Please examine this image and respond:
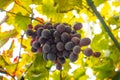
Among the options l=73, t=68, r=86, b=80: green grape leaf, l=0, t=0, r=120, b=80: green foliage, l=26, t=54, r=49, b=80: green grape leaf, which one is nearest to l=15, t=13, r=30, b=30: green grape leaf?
l=0, t=0, r=120, b=80: green foliage

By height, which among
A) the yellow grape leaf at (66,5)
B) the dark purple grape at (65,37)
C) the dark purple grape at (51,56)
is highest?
the yellow grape leaf at (66,5)

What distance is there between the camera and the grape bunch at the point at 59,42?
73cm

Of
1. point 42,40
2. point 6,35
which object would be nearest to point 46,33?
point 42,40

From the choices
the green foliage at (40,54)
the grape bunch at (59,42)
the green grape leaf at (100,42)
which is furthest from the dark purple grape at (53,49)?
the green grape leaf at (100,42)

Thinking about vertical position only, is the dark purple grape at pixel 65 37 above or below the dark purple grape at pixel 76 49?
above

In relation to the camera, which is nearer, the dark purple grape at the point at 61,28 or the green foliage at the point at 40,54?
the dark purple grape at the point at 61,28

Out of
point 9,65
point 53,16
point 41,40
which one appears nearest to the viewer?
point 41,40

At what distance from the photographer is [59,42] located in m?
0.76

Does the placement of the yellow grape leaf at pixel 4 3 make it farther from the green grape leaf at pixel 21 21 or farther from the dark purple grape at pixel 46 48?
the dark purple grape at pixel 46 48

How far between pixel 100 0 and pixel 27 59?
0.35 m

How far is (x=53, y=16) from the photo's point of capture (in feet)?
2.94

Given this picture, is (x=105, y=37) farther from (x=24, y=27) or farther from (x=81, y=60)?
(x=24, y=27)

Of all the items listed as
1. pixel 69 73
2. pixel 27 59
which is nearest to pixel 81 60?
pixel 69 73

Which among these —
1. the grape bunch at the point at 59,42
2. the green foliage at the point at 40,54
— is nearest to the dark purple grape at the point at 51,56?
the grape bunch at the point at 59,42
